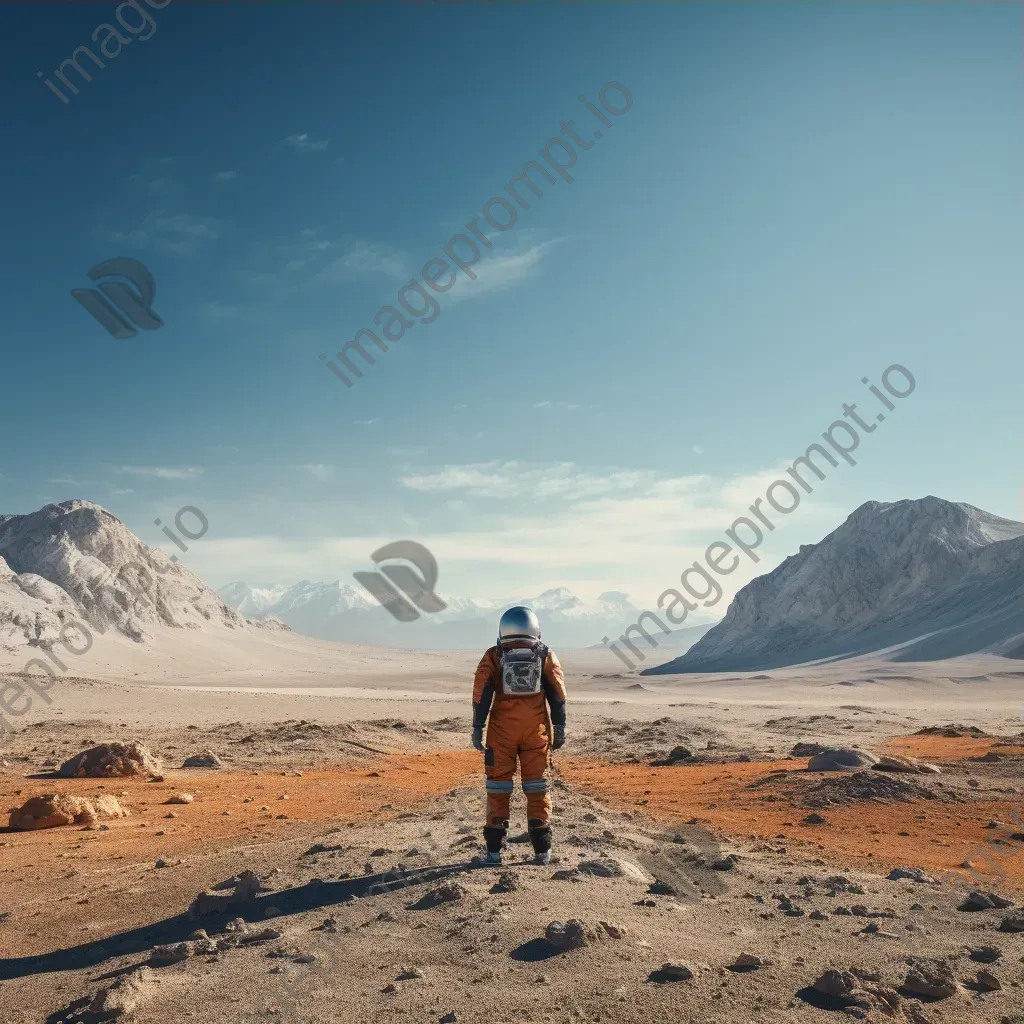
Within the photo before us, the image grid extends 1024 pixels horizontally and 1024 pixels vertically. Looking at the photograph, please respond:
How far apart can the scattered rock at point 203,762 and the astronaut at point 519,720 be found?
12.3 metres

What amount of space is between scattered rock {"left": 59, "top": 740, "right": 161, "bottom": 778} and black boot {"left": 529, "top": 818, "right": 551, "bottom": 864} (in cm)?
1125

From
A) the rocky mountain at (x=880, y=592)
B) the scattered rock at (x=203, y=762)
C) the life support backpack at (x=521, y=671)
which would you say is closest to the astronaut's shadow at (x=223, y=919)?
the life support backpack at (x=521, y=671)

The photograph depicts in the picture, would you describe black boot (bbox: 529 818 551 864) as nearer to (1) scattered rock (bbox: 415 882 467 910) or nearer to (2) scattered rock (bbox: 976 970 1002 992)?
(1) scattered rock (bbox: 415 882 467 910)

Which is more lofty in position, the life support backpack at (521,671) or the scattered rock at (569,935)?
the life support backpack at (521,671)

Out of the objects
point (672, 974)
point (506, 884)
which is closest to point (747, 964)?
point (672, 974)

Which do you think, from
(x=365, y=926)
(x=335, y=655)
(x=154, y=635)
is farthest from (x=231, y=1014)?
(x=335, y=655)

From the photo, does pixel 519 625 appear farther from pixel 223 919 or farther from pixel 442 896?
pixel 223 919

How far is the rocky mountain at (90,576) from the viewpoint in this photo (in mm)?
78875

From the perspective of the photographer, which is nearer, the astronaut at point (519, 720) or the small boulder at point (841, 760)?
the astronaut at point (519, 720)

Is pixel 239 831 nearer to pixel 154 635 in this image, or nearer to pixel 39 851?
pixel 39 851

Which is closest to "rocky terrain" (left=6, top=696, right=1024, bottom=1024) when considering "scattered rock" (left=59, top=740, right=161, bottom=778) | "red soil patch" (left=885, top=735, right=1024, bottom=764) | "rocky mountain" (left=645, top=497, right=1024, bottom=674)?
"scattered rock" (left=59, top=740, right=161, bottom=778)

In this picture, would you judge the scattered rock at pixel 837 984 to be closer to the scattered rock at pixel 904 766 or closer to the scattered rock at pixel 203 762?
the scattered rock at pixel 904 766

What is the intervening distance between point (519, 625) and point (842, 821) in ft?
22.0

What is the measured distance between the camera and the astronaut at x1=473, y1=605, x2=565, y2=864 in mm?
7141
